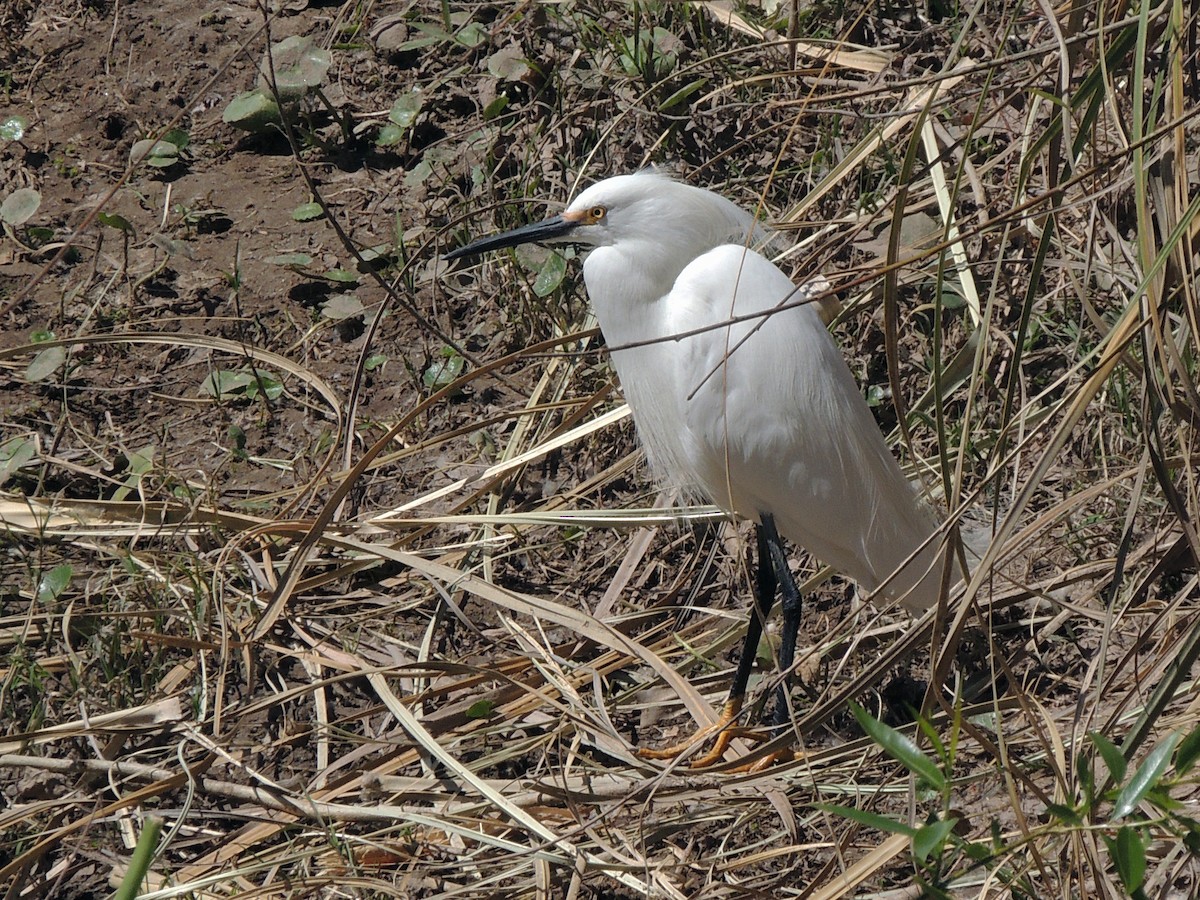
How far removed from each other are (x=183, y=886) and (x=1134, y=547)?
194 centimetres

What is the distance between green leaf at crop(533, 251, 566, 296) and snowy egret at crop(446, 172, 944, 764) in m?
0.61

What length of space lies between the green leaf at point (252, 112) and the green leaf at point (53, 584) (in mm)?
1573

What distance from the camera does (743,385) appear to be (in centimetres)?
236

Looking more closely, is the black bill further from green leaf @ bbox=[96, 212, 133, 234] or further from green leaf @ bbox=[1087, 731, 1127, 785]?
green leaf @ bbox=[1087, 731, 1127, 785]

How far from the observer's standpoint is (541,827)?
203 cm

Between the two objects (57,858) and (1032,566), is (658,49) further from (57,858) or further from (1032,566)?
(57,858)

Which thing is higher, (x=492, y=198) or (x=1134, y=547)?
(x=492, y=198)

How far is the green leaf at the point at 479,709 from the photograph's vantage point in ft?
7.76

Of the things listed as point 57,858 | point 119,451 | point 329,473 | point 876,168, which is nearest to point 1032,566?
point 876,168

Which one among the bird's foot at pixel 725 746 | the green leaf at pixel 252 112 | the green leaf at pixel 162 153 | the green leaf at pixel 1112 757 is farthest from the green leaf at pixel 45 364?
the green leaf at pixel 1112 757

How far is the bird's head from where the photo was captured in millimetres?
2367

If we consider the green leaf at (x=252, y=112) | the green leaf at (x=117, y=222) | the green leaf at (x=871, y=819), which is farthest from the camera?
the green leaf at (x=252, y=112)

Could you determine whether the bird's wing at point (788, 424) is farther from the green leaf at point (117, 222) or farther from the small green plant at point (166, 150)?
the small green plant at point (166, 150)

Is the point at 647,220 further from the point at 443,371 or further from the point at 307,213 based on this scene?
the point at 307,213
